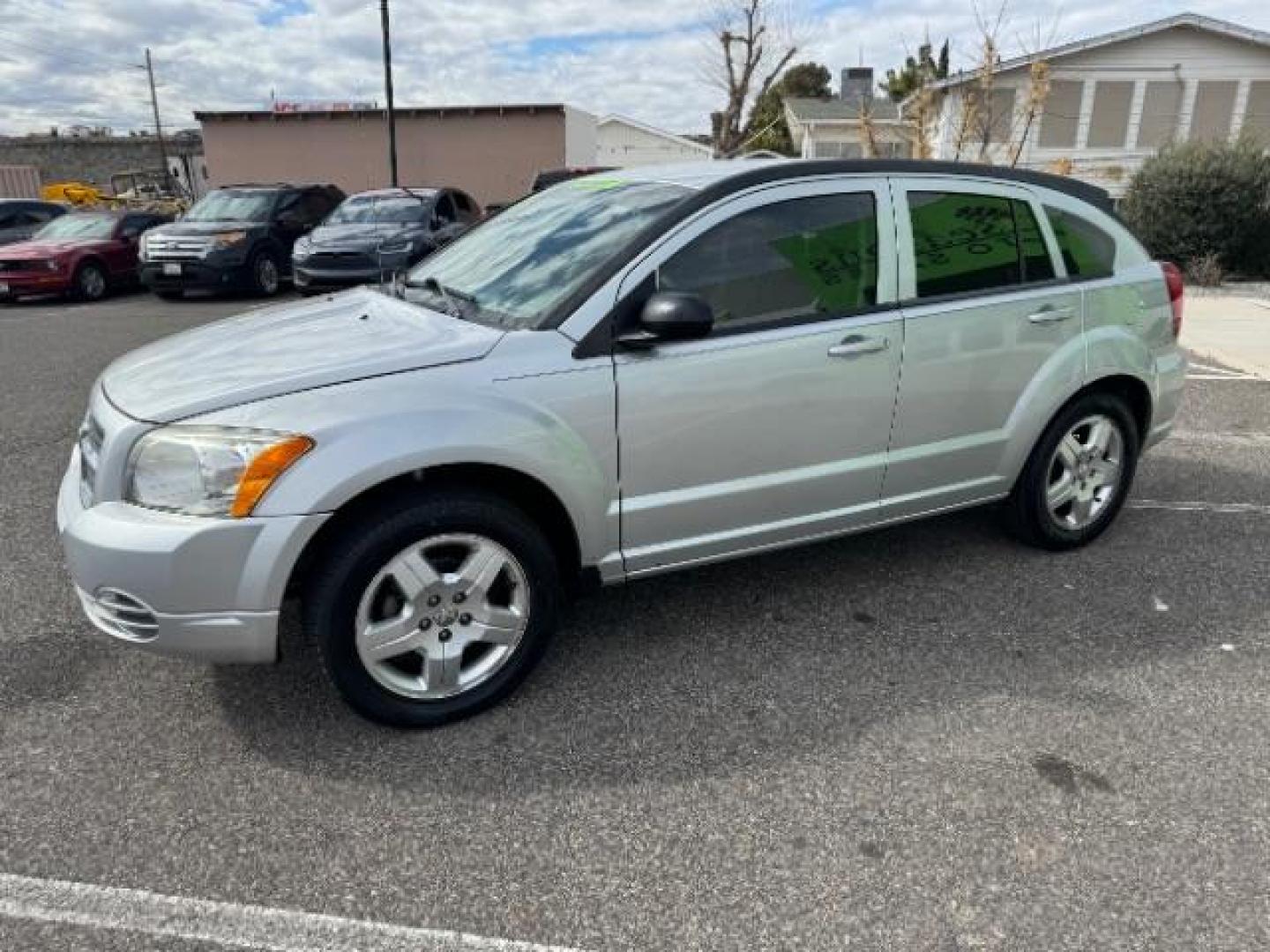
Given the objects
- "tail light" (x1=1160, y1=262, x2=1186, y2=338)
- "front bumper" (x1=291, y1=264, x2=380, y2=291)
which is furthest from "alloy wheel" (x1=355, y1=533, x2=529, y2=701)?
"front bumper" (x1=291, y1=264, x2=380, y2=291)

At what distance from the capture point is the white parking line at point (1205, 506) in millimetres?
4707

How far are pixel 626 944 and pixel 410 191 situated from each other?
12.9 metres

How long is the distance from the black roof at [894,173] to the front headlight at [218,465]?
64.9 inches

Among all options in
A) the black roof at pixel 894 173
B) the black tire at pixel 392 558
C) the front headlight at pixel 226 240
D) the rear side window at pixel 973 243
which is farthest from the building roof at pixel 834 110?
the black tire at pixel 392 558

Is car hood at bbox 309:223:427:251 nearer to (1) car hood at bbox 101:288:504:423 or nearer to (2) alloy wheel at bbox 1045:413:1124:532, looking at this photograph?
(1) car hood at bbox 101:288:504:423

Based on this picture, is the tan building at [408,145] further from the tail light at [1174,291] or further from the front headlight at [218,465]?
the front headlight at [218,465]

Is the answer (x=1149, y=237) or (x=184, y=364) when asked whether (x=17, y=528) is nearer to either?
(x=184, y=364)

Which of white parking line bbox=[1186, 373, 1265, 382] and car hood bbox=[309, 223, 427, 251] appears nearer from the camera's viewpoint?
white parking line bbox=[1186, 373, 1265, 382]

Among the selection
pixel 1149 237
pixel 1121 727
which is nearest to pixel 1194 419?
pixel 1121 727

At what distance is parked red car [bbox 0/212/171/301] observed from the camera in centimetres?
1333

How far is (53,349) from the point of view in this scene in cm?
955

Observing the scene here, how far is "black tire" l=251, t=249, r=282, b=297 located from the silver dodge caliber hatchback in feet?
35.9

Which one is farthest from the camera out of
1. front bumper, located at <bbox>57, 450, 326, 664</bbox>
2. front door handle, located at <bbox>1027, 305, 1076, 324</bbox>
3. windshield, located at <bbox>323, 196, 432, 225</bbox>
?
windshield, located at <bbox>323, 196, 432, 225</bbox>

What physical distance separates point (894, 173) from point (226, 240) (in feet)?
40.2
